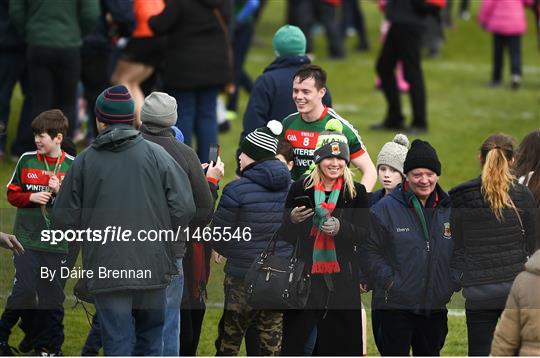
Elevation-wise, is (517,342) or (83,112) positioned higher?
(83,112)

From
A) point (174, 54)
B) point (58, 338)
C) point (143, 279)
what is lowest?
point (58, 338)

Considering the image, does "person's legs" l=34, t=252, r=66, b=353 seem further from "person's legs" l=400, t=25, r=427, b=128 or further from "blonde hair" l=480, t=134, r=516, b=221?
"person's legs" l=400, t=25, r=427, b=128

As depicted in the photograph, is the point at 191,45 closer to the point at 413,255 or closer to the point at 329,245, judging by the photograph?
the point at 329,245

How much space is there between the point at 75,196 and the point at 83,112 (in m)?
7.77

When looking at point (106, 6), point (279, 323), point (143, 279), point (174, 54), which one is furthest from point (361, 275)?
point (106, 6)

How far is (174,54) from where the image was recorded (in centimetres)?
1198

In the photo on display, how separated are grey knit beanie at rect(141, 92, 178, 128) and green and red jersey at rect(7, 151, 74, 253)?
911 mm

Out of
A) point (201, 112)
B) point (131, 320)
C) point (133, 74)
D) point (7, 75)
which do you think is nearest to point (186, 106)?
point (201, 112)

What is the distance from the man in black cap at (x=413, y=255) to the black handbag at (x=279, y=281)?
41 cm

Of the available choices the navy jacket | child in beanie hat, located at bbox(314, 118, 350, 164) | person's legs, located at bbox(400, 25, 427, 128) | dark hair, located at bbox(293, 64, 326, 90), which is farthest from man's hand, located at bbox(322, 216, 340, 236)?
person's legs, located at bbox(400, 25, 427, 128)

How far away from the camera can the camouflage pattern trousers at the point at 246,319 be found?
810cm

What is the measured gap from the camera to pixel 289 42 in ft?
32.0

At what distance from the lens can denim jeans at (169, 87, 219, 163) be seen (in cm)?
1196

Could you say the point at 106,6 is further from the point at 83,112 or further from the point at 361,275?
the point at 361,275
